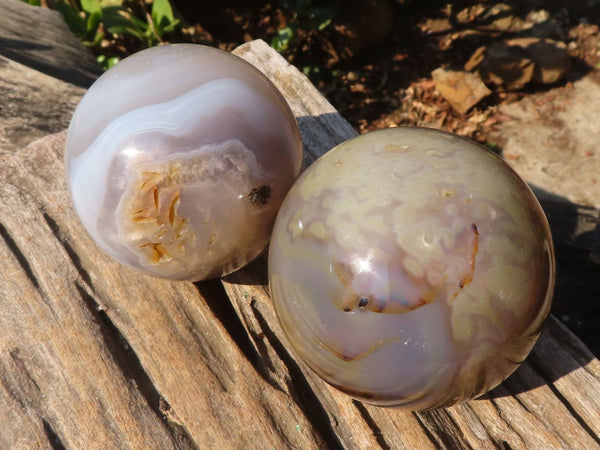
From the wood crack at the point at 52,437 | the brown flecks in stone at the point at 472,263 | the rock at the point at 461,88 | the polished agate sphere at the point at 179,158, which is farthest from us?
the rock at the point at 461,88

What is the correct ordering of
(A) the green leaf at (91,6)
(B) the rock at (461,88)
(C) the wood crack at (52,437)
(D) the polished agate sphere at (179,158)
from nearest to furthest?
(D) the polished agate sphere at (179,158) < (C) the wood crack at (52,437) < (A) the green leaf at (91,6) < (B) the rock at (461,88)

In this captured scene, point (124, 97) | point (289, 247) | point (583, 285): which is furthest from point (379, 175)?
point (583, 285)

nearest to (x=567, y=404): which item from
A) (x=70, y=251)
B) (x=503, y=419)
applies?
(x=503, y=419)

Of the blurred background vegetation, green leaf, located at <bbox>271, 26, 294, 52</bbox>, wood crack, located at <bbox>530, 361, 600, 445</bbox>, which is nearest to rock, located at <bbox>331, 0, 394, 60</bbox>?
the blurred background vegetation

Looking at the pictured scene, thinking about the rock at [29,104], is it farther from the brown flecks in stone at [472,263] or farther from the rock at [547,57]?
the rock at [547,57]

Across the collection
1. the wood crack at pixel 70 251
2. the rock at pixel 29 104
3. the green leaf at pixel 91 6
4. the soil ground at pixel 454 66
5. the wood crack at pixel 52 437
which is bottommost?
the soil ground at pixel 454 66

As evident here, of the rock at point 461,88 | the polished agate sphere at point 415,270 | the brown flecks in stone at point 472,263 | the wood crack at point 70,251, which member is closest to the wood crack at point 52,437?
the wood crack at point 70,251

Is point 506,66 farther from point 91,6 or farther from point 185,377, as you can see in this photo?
point 185,377
